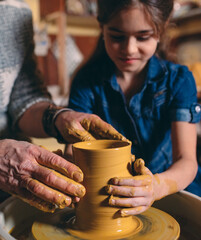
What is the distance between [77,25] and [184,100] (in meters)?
2.52

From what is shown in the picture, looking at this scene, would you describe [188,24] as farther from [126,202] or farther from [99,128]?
[126,202]

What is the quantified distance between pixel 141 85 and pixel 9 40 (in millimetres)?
549

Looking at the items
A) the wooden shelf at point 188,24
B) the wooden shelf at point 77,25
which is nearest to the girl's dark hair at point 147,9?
the wooden shelf at point 77,25

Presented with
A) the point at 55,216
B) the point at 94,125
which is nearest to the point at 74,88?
the point at 94,125

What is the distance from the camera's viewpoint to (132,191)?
65cm

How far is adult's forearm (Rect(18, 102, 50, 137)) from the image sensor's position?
1.07 meters

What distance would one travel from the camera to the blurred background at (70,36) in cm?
273

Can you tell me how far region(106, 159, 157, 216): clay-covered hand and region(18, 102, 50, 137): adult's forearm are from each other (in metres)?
0.49

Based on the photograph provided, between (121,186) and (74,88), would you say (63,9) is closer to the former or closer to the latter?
(74,88)

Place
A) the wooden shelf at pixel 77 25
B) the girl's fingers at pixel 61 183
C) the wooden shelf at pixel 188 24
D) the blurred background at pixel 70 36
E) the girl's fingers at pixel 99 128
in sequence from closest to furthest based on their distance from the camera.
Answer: the girl's fingers at pixel 61 183 → the girl's fingers at pixel 99 128 → the blurred background at pixel 70 36 → the wooden shelf at pixel 77 25 → the wooden shelf at pixel 188 24

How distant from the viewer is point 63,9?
2729 millimetres

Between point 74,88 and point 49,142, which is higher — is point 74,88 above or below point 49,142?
above

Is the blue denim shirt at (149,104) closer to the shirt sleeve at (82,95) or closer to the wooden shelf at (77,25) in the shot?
the shirt sleeve at (82,95)

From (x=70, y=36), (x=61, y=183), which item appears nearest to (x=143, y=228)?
(x=61, y=183)
